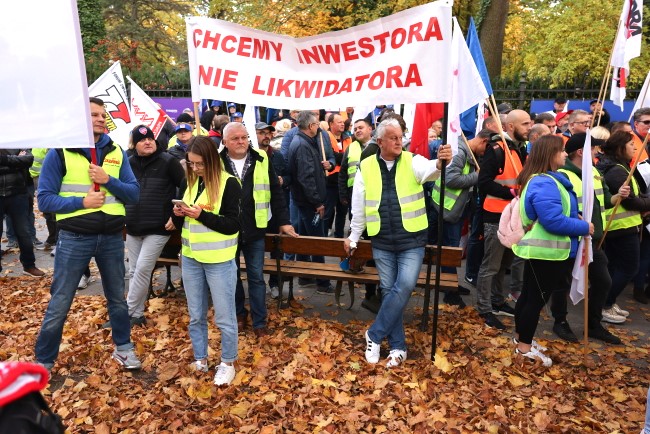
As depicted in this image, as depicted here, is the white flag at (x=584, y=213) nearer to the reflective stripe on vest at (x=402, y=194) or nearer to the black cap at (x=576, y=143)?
the black cap at (x=576, y=143)

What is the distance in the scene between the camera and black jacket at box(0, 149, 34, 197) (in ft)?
23.6

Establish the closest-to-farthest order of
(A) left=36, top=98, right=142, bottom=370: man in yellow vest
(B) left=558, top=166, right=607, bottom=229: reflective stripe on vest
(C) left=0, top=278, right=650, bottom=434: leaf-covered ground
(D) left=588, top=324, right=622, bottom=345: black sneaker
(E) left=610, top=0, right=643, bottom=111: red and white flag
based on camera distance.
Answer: (C) left=0, top=278, right=650, bottom=434: leaf-covered ground
(A) left=36, top=98, right=142, bottom=370: man in yellow vest
(B) left=558, top=166, right=607, bottom=229: reflective stripe on vest
(D) left=588, top=324, right=622, bottom=345: black sneaker
(E) left=610, top=0, right=643, bottom=111: red and white flag

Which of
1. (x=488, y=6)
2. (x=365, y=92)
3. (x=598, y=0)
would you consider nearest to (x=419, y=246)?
(x=365, y=92)

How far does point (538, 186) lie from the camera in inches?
183

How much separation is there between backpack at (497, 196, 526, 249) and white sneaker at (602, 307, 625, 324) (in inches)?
75.3

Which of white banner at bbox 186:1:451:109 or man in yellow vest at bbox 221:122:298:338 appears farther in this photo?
man in yellow vest at bbox 221:122:298:338

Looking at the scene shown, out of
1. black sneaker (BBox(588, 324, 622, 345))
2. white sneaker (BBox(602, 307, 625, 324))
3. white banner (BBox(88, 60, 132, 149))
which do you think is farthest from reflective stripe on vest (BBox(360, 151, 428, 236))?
white banner (BBox(88, 60, 132, 149))

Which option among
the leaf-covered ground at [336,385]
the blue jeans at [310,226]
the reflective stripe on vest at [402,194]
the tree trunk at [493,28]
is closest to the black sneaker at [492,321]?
the leaf-covered ground at [336,385]

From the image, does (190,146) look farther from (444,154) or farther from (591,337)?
(591,337)

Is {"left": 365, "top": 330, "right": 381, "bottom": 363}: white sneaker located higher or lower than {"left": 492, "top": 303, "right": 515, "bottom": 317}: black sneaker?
higher

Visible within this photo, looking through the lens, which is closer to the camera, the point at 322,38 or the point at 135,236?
the point at 322,38

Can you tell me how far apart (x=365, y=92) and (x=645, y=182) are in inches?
135

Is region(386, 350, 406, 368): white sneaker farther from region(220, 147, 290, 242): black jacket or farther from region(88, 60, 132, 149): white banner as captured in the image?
region(88, 60, 132, 149): white banner

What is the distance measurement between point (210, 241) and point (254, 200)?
1079 millimetres
